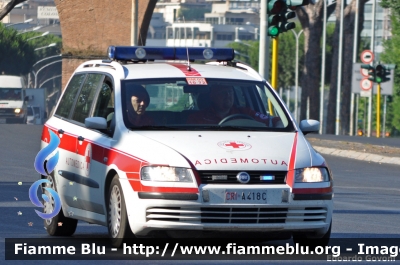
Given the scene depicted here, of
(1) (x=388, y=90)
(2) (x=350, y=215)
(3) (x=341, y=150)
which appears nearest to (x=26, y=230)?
(2) (x=350, y=215)

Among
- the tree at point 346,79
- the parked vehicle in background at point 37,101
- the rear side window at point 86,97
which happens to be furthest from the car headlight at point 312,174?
the parked vehicle in background at point 37,101

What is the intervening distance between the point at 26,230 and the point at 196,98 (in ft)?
6.48

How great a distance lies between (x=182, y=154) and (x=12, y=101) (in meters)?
54.1

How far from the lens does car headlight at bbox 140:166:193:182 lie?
8.17 m

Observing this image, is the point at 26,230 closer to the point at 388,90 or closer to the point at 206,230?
the point at 206,230

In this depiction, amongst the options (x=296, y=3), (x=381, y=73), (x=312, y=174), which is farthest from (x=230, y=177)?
(x=381, y=73)

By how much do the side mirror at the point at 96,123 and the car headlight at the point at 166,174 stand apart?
32.4 inches

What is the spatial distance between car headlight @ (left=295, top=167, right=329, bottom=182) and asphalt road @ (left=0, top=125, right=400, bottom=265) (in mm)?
632

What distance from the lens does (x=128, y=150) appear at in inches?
334

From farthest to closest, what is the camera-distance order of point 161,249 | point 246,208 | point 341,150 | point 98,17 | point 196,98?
point 98,17 < point 341,150 < point 196,98 < point 161,249 < point 246,208

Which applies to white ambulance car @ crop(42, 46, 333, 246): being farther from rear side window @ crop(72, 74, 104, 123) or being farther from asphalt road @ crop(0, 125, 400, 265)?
asphalt road @ crop(0, 125, 400, 265)

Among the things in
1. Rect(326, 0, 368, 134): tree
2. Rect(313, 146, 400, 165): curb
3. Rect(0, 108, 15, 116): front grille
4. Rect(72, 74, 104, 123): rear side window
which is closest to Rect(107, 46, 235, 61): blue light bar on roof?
Rect(72, 74, 104, 123): rear side window

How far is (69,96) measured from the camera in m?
10.4

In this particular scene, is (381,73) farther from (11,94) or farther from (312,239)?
(312,239)
